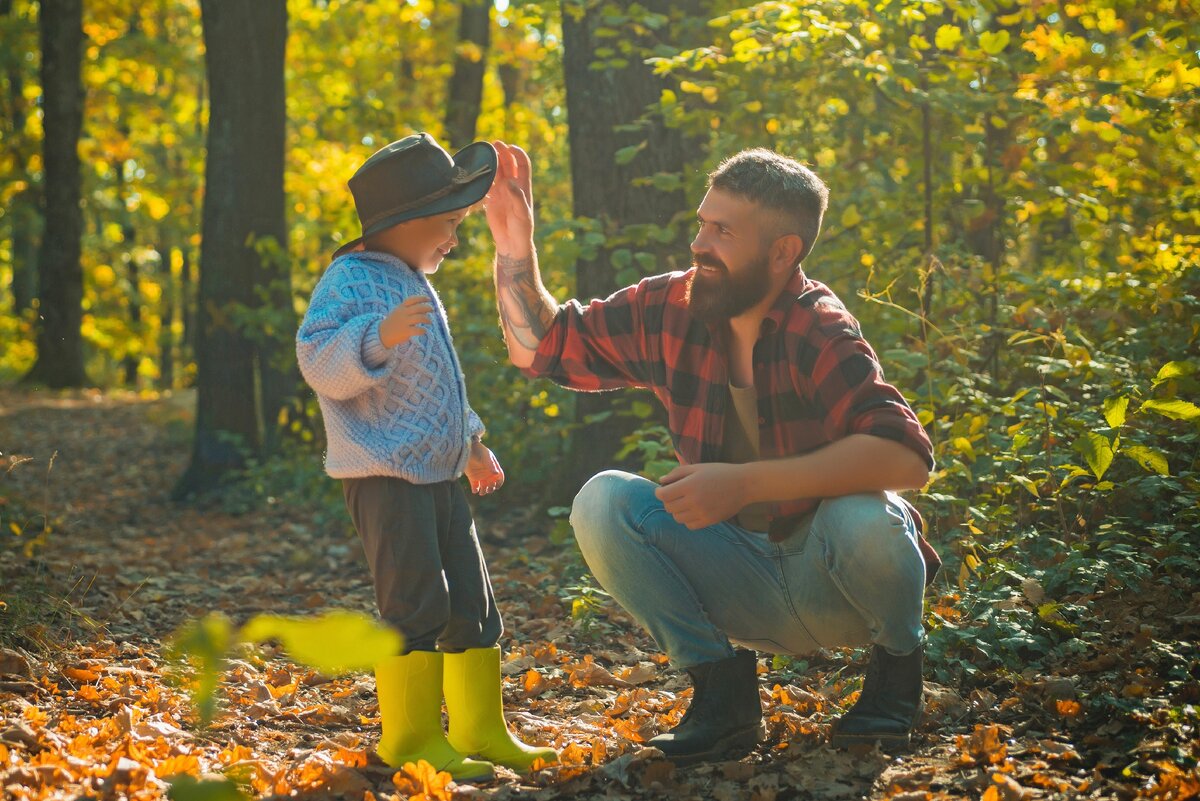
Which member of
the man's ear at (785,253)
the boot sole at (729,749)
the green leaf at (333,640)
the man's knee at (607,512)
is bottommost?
the boot sole at (729,749)

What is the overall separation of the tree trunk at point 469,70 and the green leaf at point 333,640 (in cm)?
1248

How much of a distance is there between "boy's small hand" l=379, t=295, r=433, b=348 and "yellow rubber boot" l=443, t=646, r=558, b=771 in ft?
3.08

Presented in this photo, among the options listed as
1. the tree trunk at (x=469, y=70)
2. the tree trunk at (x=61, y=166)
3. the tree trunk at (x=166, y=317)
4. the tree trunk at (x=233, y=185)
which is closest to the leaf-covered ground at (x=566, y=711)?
the tree trunk at (x=233, y=185)

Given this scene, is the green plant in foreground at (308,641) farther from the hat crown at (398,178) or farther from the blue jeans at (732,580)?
the hat crown at (398,178)

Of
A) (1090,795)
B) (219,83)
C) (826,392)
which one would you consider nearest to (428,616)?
(826,392)

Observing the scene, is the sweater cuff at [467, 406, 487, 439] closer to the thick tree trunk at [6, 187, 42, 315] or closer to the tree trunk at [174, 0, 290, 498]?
the tree trunk at [174, 0, 290, 498]

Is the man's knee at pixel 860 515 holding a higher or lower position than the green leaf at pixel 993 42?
lower

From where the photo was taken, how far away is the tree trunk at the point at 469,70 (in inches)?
520

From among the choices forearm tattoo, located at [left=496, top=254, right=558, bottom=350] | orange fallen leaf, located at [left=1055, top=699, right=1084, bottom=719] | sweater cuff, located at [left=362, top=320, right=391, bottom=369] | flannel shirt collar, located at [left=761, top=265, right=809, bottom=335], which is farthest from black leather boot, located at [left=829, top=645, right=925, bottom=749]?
sweater cuff, located at [left=362, top=320, right=391, bottom=369]

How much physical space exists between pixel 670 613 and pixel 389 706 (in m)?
0.80

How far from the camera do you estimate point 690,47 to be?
6.32 metres

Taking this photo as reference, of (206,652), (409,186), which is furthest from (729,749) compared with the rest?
(206,652)

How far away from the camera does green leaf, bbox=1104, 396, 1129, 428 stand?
12.5ft

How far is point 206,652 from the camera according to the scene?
0.90m
